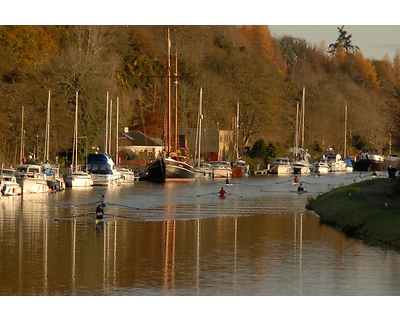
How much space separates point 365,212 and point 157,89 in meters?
103

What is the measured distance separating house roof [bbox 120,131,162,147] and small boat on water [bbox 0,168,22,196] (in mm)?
53859

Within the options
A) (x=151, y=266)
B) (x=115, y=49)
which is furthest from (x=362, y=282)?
(x=115, y=49)

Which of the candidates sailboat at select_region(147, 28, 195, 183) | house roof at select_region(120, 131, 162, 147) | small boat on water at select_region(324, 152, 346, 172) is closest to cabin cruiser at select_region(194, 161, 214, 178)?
sailboat at select_region(147, 28, 195, 183)

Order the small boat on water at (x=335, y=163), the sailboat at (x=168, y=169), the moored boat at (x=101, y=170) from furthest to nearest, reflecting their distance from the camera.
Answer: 1. the small boat on water at (x=335, y=163)
2. the sailboat at (x=168, y=169)
3. the moored boat at (x=101, y=170)

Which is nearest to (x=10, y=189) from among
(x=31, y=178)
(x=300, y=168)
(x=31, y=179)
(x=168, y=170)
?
(x=31, y=179)

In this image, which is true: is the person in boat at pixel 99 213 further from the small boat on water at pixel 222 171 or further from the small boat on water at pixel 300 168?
the small boat on water at pixel 300 168

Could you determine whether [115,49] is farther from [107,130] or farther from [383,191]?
[383,191]

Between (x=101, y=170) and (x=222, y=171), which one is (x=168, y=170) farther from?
(x=222, y=171)

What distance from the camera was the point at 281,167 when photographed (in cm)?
13288

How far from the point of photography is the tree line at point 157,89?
106 metres

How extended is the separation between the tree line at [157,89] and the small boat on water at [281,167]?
465 inches

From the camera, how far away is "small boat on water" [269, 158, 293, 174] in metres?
133

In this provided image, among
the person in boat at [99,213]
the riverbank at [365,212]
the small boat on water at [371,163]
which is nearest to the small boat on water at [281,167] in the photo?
the small boat on water at [371,163]

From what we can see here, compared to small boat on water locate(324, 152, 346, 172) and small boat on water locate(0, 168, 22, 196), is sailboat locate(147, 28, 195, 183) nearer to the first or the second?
small boat on water locate(0, 168, 22, 196)
